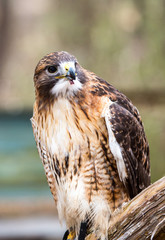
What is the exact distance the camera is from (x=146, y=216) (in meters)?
1.98

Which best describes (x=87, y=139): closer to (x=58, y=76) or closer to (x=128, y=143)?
(x=128, y=143)

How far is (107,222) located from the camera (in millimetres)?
2270

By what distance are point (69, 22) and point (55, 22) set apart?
282 mm

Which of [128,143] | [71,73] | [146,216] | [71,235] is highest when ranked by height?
[71,73]

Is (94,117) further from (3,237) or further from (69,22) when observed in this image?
(69,22)

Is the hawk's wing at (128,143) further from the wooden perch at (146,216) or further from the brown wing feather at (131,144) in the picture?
the wooden perch at (146,216)

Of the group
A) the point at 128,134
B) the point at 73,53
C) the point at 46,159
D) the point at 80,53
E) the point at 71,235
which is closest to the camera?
the point at 128,134

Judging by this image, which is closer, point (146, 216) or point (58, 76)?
point (146, 216)

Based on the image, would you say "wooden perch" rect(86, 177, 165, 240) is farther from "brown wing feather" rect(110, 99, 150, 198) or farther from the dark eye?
the dark eye

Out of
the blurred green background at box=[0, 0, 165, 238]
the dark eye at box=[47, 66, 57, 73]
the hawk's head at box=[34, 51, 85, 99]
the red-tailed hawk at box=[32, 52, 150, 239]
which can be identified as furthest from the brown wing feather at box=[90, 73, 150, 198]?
the blurred green background at box=[0, 0, 165, 238]

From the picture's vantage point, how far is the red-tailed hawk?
2193 mm

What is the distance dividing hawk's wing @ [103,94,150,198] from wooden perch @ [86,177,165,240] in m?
0.24

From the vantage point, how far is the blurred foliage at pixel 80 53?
6.49m

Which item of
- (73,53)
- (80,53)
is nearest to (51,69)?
(80,53)
